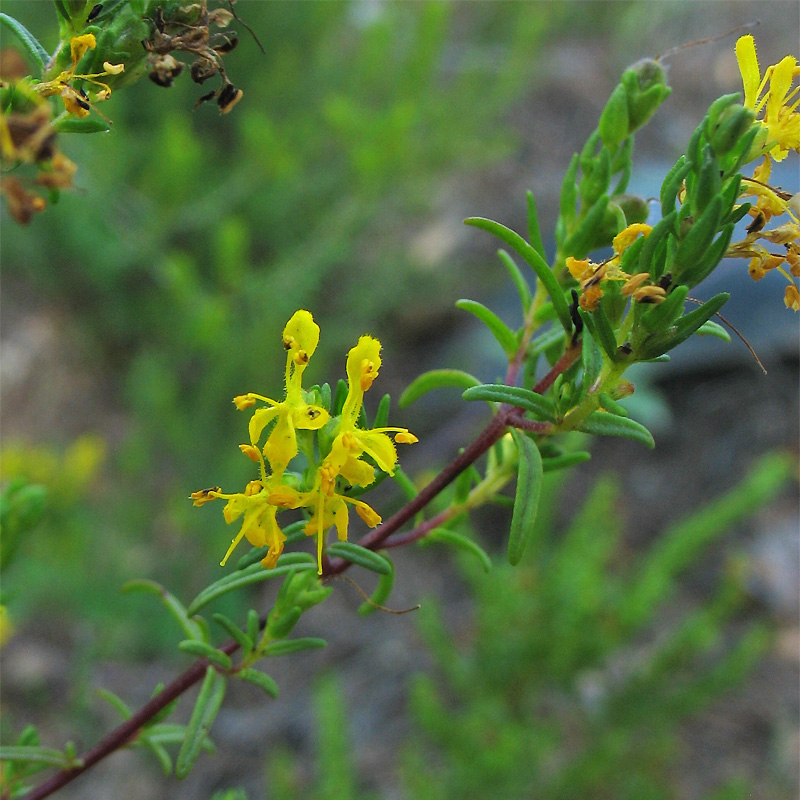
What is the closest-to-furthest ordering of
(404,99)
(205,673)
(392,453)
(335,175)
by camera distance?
(392,453) → (205,673) → (404,99) → (335,175)

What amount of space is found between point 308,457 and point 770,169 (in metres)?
0.60

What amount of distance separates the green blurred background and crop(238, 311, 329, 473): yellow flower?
8.18 feet

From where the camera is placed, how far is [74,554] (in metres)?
3.51

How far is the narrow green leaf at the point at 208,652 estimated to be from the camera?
96cm

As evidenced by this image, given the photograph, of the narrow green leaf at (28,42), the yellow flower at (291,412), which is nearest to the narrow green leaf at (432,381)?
the yellow flower at (291,412)

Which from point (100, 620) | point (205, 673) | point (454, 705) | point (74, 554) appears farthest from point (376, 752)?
point (205, 673)

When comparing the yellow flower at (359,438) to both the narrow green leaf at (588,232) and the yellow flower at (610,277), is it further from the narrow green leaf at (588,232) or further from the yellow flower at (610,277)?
the narrow green leaf at (588,232)

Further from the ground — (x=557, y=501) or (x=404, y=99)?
(x=404, y=99)

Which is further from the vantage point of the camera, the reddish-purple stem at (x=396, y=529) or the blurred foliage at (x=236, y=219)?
the blurred foliage at (x=236, y=219)

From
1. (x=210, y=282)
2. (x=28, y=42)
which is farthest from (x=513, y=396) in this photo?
(x=210, y=282)

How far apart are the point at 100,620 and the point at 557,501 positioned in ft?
8.81

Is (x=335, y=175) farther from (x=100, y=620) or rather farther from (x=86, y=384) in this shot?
(x=100, y=620)

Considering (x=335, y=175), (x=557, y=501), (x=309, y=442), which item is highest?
(x=309, y=442)

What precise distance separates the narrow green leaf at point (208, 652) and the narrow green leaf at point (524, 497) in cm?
39
